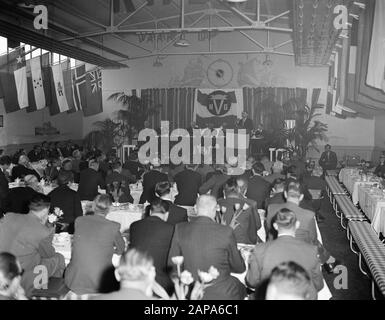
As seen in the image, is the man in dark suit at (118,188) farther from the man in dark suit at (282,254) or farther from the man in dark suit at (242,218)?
the man in dark suit at (282,254)

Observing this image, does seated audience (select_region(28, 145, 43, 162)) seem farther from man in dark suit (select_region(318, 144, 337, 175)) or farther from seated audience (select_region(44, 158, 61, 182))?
man in dark suit (select_region(318, 144, 337, 175))

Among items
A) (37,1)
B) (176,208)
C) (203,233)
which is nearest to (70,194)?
(176,208)

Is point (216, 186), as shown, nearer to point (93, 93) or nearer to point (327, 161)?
point (327, 161)

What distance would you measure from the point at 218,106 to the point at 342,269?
1363cm

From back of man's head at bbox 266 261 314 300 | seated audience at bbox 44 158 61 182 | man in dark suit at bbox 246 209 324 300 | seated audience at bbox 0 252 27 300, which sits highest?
back of man's head at bbox 266 261 314 300

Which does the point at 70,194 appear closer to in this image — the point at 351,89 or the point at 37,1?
the point at 351,89

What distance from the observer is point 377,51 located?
8.36m

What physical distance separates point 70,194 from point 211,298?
345cm

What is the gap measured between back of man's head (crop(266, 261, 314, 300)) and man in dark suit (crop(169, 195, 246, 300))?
1.23 metres

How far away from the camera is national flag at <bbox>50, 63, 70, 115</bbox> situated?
1438cm

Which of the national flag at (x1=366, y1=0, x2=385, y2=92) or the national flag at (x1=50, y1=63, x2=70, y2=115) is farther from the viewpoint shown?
the national flag at (x1=50, y1=63, x2=70, y2=115)

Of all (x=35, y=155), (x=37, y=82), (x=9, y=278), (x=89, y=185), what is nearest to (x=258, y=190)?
(x=89, y=185)

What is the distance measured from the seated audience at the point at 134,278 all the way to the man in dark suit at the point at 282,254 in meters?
1.23

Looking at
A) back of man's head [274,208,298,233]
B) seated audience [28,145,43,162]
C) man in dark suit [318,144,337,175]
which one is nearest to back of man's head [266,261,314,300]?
back of man's head [274,208,298,233]
